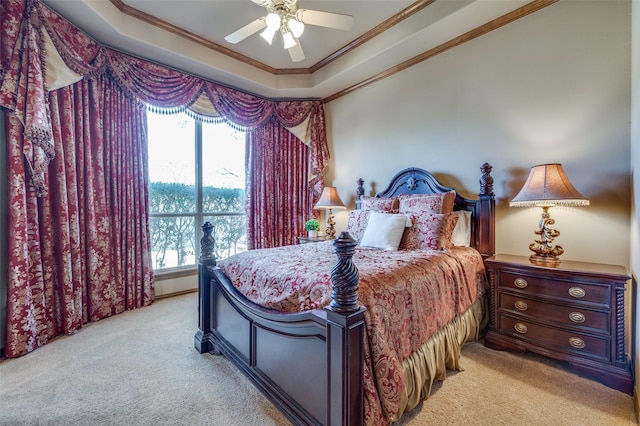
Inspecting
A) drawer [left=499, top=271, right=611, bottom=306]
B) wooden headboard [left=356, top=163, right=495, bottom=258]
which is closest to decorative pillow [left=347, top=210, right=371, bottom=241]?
wooden headboard [left=356, top=163, right=495, bottom=258]

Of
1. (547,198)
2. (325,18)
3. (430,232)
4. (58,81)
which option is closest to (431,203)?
(430,232)

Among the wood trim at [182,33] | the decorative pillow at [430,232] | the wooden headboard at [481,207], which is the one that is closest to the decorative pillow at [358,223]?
the decorative pillow at [430,232]

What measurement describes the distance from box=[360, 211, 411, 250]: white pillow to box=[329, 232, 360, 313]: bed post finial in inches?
52.4

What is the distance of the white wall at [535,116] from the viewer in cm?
205

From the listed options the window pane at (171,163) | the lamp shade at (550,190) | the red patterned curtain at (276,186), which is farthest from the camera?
the red patterned curtain at (276,186)

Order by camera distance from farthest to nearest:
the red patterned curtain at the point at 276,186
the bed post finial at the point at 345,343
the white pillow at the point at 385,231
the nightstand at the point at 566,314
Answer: the red patterned curtain at the point at 276,186, the white pillow at the point at 385,231, the nightstand at the point at 566,314, the bed post finial at the point at 345,343

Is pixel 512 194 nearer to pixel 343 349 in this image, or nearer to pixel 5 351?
pixel 343 349

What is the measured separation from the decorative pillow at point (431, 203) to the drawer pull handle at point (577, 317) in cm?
112

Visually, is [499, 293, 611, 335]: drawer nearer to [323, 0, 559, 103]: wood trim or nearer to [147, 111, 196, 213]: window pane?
[323, 0, 559, 103]: wood trim

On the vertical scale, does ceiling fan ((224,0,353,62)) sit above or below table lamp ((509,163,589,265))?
above

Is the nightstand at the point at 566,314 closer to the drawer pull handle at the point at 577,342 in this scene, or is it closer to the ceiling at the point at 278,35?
the drawer pull handle at the point at 577,342

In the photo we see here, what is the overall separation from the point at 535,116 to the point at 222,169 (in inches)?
143

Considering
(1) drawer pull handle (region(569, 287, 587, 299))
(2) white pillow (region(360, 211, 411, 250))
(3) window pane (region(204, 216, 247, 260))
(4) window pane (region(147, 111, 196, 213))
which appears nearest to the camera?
(1) drawer pull handle (region(569, 287, 587, 299))

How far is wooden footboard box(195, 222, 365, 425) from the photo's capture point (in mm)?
1144
